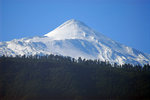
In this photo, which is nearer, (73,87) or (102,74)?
(73,87)

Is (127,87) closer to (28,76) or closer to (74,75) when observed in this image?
(74,75)

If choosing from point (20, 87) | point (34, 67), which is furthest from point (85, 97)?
point (34, 67)

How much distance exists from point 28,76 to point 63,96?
56.6 ft

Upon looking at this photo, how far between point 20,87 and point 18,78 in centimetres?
687

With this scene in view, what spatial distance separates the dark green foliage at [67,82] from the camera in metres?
85.9

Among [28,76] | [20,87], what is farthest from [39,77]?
[20,87]

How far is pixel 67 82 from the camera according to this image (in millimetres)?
96062

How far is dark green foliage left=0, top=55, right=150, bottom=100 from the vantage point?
282ft

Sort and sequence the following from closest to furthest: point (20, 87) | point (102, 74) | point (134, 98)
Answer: point (134, 98) → point (20, 87) → point (102, 74)

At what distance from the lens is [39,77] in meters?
98.4

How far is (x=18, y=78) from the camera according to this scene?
317ft

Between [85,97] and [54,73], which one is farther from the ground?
[54,73]

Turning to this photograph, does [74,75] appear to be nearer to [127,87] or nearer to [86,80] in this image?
[86,80]

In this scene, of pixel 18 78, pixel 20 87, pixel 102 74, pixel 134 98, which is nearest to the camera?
pixel 134 98
